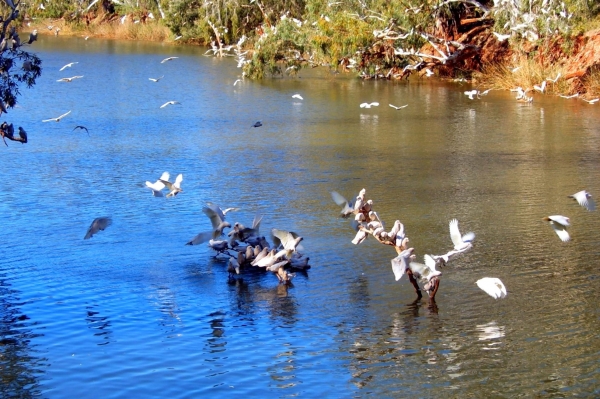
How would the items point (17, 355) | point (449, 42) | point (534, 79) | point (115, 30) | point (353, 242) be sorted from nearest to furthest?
point (17, 355), point (353, 242), point (534, 79), point (449, 42), point (115, 30)

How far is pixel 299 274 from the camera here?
27.7ft

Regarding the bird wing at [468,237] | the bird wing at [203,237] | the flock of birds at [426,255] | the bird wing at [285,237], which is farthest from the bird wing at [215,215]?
the bird wing at [468,237]

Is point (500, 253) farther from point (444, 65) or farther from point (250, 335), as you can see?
point (444, 65)

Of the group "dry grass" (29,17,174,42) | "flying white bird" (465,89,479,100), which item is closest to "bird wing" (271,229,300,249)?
"flying white bird" (465,89,479,100)

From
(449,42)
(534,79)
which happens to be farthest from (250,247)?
(449,42)

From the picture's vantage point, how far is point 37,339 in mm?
6879

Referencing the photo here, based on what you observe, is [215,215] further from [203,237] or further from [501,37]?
[501,37]

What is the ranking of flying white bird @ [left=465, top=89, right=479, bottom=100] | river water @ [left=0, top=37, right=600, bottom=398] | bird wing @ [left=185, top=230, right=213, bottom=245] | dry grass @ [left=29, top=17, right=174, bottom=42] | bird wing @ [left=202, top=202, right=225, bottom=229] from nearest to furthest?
river water @ [left=0, top=37, right=600, bottom=398] < bird wing @ [left=185, top=230, right=213, bottom=245] < bird wing @ [left=202, top=202, right=225, bottom=229] < flying white bird @ [left=465, top=89, right=479, bottom=100] < dry grass @ [left=29, top=17, right=174, bottom=42]

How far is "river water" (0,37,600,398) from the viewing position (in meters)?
6.33

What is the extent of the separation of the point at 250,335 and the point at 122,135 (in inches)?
409

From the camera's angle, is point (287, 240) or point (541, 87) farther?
point (541, 87)

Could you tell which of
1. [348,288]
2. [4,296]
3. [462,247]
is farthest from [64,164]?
[462,247]

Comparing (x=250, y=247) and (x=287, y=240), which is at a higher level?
(x=287, y=240)

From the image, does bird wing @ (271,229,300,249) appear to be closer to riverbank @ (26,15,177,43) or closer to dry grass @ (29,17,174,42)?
riverbank @ (26,15,177,43)
